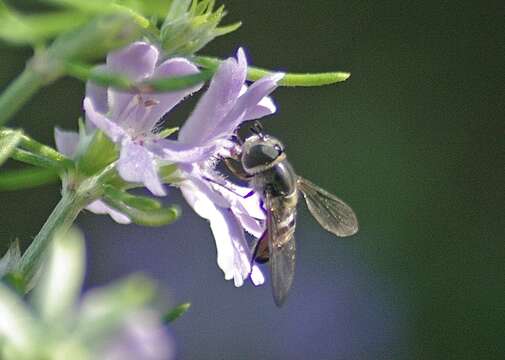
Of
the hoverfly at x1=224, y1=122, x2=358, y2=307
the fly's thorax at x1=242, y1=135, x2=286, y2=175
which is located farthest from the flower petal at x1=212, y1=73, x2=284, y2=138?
the fly's thorax at x1=242, y1=135, x2=286, y2=175

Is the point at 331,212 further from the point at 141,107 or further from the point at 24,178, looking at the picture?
the point at 24,178

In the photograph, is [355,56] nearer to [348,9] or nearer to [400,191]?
[348,9]

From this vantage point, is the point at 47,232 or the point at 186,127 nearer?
the point at 47,232

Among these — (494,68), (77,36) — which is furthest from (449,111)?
(77,36)

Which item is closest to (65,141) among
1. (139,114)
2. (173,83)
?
(139,114)

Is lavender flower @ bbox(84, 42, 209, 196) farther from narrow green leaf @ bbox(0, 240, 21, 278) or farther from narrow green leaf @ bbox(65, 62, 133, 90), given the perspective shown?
narrow green leaf @ bbox(65, 62, 133, 90)

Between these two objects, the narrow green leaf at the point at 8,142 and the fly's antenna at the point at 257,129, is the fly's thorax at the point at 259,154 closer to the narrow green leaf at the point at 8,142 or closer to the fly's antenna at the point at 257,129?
the fly's antenna at the point at 257,129

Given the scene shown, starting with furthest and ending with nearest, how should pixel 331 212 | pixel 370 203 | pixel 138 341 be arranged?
1. pixel 370 203
2. pixel 331 212
3. pixel 138 341
